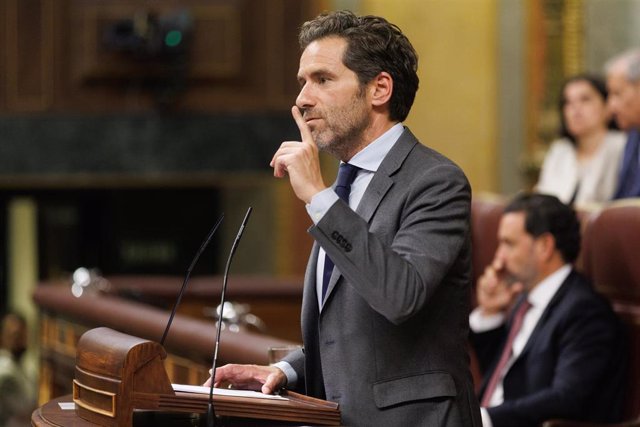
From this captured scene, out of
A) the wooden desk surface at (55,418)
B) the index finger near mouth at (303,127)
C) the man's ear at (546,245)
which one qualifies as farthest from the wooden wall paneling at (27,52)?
the index finger near mouth at (303,127)

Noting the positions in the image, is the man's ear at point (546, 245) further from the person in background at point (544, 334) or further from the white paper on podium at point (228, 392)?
the white paper on podium at point (228, 392)

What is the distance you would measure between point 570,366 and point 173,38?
5429mm

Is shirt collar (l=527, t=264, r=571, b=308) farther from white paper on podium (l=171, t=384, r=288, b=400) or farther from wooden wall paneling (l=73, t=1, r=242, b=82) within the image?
wooden wall paneling (l=73, t=1, r=242, b=82)

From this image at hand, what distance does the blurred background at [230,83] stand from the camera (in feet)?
29.0

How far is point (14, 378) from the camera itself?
693cm

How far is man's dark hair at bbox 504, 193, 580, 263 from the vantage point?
423 centimetres

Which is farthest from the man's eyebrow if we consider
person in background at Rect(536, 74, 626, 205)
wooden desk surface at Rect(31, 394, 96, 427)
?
person in background at Rect(536, 74, 626, 205)

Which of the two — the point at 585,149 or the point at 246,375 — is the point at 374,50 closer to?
the point at 246,375

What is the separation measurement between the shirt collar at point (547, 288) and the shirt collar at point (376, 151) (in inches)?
→ 75.6

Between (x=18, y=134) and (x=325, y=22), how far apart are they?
22.7 feet

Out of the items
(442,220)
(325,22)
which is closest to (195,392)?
(442,220)

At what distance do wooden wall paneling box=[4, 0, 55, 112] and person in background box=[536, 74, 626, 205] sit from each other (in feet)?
13.8

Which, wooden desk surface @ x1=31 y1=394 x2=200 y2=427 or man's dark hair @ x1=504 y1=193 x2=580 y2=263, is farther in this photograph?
man's dark hair @ x1=504 y1=193 x2=580 y2=263

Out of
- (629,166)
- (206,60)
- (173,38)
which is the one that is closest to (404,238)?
(629,166)
